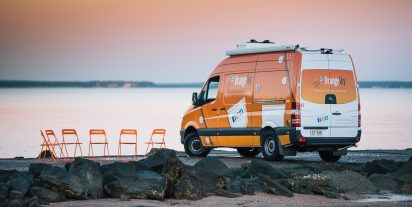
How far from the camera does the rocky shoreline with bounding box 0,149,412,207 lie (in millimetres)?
15883

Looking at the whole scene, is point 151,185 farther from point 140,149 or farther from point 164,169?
point 140,149

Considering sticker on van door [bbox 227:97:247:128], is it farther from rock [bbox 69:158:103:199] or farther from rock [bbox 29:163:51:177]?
rock [bbox 69:158:103:199]

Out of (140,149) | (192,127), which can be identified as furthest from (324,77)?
(140,149)

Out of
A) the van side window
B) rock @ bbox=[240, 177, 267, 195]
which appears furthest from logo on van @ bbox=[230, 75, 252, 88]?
rock @ bbox=[240, 177, 267, 195]

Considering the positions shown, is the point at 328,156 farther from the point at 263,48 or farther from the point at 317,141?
the point at 263,48

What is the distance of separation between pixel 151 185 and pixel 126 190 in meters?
0.44

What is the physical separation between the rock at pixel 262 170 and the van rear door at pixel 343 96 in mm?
4802

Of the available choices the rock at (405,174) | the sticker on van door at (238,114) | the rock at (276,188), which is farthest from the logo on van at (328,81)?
the rock at (276,188)

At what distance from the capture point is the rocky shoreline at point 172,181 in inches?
625

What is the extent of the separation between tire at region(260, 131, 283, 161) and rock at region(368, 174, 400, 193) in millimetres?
4696

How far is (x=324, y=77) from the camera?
22922mm

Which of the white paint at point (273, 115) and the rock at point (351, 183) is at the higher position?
the white paint at point (273, 115)

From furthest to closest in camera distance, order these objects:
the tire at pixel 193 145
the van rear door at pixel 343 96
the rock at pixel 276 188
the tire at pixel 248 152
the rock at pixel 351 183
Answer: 1. the tire at pixel 248 152
2. the tire at pixel 193 145
3. the van rear door at pixel 343 96
4. the rock at pixel 351 183
5. the rock at pixel 276 188

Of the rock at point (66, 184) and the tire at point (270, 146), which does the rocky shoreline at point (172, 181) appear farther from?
the tire at point (270, 146)
